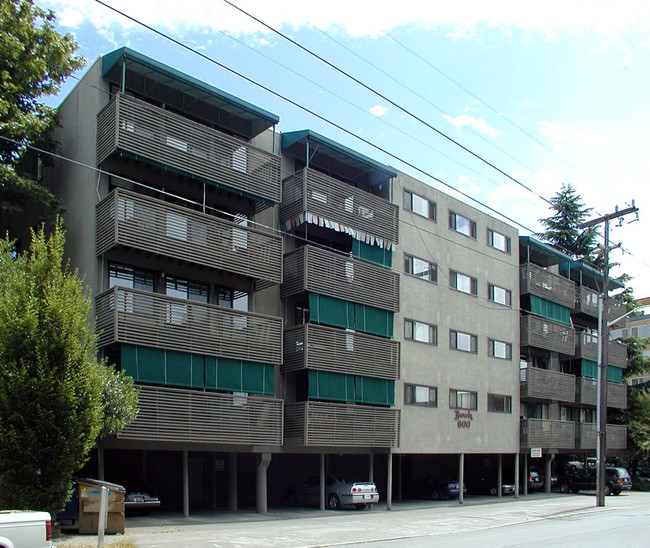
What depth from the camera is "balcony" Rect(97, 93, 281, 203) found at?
24.2 metres

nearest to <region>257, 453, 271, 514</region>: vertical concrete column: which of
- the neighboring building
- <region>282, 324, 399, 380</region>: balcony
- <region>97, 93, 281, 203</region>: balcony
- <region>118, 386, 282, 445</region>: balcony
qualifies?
the neighboring building

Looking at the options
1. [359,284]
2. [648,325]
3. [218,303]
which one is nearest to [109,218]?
[218,303]

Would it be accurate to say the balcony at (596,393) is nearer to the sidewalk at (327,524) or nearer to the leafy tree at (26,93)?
the sidewalk at (327,524)

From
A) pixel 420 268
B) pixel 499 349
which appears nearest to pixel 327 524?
pixel 420 268

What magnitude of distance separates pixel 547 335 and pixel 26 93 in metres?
30.7

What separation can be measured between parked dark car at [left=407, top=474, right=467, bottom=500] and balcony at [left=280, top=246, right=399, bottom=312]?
1066 centimetres

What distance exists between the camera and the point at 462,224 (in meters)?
39.2

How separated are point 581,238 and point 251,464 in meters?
39.4

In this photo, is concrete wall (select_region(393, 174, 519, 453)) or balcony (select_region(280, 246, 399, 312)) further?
concrete wall (select_region(393, 174, 519, 453))

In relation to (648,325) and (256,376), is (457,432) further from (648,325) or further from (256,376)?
(648,325)

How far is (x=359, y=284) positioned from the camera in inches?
1231

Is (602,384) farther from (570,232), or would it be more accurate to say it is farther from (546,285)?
(570,232)

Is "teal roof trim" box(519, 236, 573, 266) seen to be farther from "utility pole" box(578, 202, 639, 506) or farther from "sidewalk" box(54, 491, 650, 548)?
"sidewalk" box(54, 491, 650, 548)

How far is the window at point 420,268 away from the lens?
3500cm
